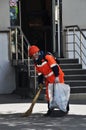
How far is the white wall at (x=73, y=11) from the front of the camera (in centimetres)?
1881

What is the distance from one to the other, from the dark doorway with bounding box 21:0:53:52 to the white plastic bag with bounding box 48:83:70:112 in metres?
8.04

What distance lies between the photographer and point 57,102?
12438 mm

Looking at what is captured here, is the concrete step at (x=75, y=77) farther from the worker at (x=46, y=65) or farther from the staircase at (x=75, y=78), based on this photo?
the worker at (x=46, y=65)

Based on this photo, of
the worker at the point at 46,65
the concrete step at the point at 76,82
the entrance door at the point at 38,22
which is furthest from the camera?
the entrance door at the point at 38,22

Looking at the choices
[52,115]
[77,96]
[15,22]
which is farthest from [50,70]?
[15,22]

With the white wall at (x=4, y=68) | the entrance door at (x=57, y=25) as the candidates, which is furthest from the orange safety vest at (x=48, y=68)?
the entrance door at (x=57, y=25)

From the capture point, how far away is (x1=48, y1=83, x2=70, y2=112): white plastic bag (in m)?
12.4

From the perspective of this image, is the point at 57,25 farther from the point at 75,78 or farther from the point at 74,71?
the point at 75,78

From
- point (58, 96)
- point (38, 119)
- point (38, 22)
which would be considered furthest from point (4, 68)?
point (38, 119)

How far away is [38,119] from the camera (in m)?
12.2

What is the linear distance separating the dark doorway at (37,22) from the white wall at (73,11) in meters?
1.79

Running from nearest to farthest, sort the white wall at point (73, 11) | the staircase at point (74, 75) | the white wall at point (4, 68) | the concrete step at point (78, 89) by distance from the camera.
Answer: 1. the concrete step at point (78, 89)
2. the staircase at point (74, 75)
3. the white wall at point (4, 68)
4. the white wall at point (73, 11)

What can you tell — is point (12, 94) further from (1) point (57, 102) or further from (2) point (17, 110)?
(1) point (57, 102)

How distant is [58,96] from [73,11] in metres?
6.99
